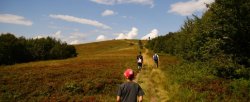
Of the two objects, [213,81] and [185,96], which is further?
[213,81]

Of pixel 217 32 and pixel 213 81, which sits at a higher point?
pixel 217 32

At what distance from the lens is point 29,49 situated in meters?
80.9

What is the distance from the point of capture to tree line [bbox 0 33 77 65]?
70.2 m

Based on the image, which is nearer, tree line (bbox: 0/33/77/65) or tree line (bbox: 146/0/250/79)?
tree line (bbox: 146/0/250/79)

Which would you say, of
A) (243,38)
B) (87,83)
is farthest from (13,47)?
(243,38)

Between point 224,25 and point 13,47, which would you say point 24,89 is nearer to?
point 224,25

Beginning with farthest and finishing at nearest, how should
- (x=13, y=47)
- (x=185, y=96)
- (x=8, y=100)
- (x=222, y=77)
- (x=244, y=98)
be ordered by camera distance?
(x=13, y=47) < (x=222, y=77) < (x=8, y=100) < (x=185, y=96) < (x=244, y=98)

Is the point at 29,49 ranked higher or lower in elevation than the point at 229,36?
lower

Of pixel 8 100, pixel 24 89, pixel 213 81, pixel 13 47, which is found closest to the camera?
pixel 8 100

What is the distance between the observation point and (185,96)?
52.4ft

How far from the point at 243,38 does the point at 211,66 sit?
346 cm

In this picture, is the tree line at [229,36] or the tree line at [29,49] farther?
the tree line at [29,49]

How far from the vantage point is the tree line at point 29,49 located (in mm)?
70250

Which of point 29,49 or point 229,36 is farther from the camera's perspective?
point 29,49
